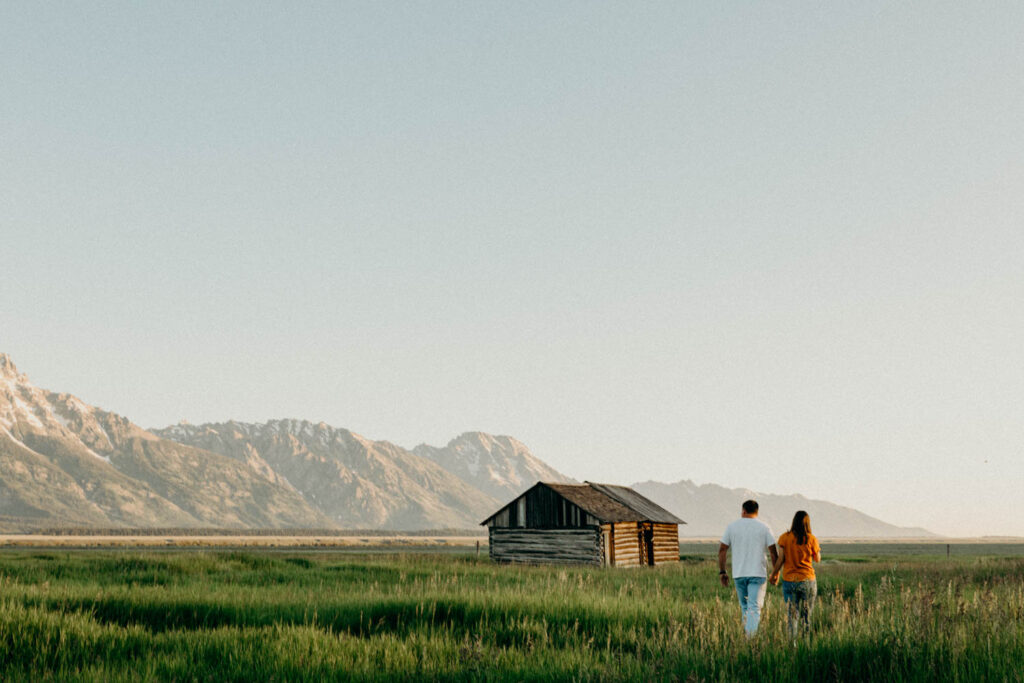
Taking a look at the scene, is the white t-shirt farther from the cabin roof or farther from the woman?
the cabin roof

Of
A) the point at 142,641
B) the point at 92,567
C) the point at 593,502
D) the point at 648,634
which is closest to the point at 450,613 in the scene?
the point at 648,634

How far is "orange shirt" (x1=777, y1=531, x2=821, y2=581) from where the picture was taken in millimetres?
11578

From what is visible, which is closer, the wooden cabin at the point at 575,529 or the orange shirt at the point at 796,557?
the orange shirt at the point at 796,557

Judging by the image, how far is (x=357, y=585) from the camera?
2175 centimetres

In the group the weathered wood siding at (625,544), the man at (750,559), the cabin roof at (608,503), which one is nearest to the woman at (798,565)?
the man at (750,559)

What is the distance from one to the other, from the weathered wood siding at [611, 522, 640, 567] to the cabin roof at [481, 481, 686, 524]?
636 millimetres

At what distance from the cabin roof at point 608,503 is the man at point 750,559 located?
28.0 metres

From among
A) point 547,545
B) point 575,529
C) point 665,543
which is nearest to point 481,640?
point 575,529

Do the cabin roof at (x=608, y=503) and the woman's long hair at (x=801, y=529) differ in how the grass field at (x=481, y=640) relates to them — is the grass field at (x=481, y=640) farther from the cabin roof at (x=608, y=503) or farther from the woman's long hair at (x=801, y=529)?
the cabin roof at (x=608, y=503)

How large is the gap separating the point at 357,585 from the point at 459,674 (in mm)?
14337

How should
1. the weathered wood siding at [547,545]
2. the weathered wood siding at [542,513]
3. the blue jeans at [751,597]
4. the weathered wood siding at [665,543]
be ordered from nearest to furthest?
the blue jeans at [751,597], the weathered wood siding at [547,545], the weathered wood siding at [542,513], the weathered wood siding at [665,543]

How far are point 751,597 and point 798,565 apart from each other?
2.70 ft

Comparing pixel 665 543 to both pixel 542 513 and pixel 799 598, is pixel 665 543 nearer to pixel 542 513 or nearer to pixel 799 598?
pixel 542 513

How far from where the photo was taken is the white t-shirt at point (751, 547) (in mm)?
11594
